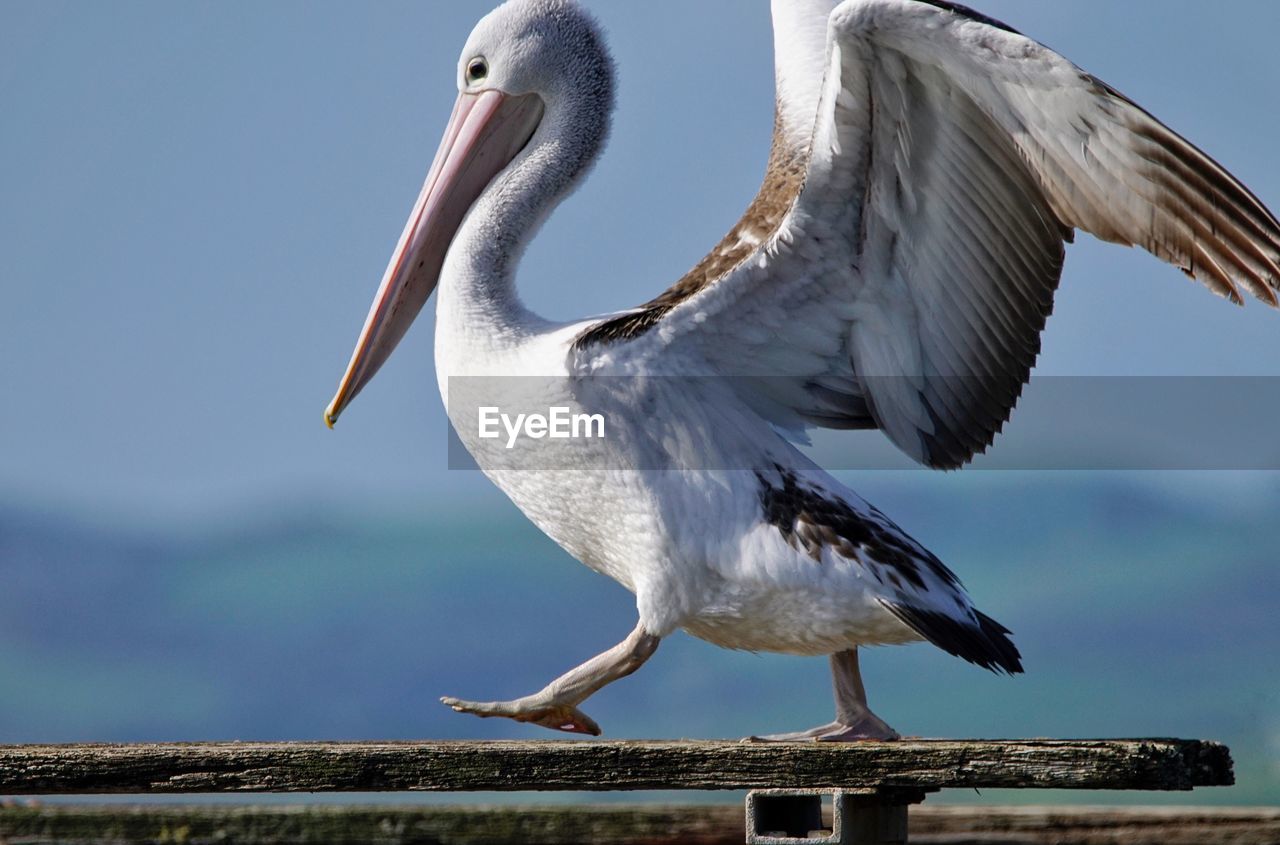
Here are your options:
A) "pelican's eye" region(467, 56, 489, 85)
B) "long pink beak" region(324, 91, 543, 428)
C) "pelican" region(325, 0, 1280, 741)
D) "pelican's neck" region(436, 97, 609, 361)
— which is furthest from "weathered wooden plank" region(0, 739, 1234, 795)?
"pelican's eye" region(467, 56, 489, 85)

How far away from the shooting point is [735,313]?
3.85 metres

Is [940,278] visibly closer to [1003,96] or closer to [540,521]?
[1003,96]

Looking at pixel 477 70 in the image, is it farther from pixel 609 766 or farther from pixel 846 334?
pixel 609 766

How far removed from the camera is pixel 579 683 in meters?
3.74

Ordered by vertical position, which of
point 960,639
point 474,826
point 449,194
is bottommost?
point 474,826

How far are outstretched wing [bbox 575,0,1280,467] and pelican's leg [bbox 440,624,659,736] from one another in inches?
26.4

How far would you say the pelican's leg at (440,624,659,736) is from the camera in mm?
3707

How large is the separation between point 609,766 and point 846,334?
1.40 meters

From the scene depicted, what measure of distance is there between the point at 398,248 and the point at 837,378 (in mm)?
1306

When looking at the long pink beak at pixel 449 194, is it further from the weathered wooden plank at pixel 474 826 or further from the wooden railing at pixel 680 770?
the wooden railing at pixel 680 770

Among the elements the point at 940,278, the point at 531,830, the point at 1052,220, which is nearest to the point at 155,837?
the point at 531,830

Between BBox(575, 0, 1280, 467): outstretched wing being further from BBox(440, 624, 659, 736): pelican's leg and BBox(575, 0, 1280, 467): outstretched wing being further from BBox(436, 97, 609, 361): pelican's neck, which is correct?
BBox(440, 624, 659, 736): pelican's leg

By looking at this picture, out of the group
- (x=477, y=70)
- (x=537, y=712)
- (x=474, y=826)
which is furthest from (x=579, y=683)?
(x=477, y=70)

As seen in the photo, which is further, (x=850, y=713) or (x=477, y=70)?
(x=477, y=70)
